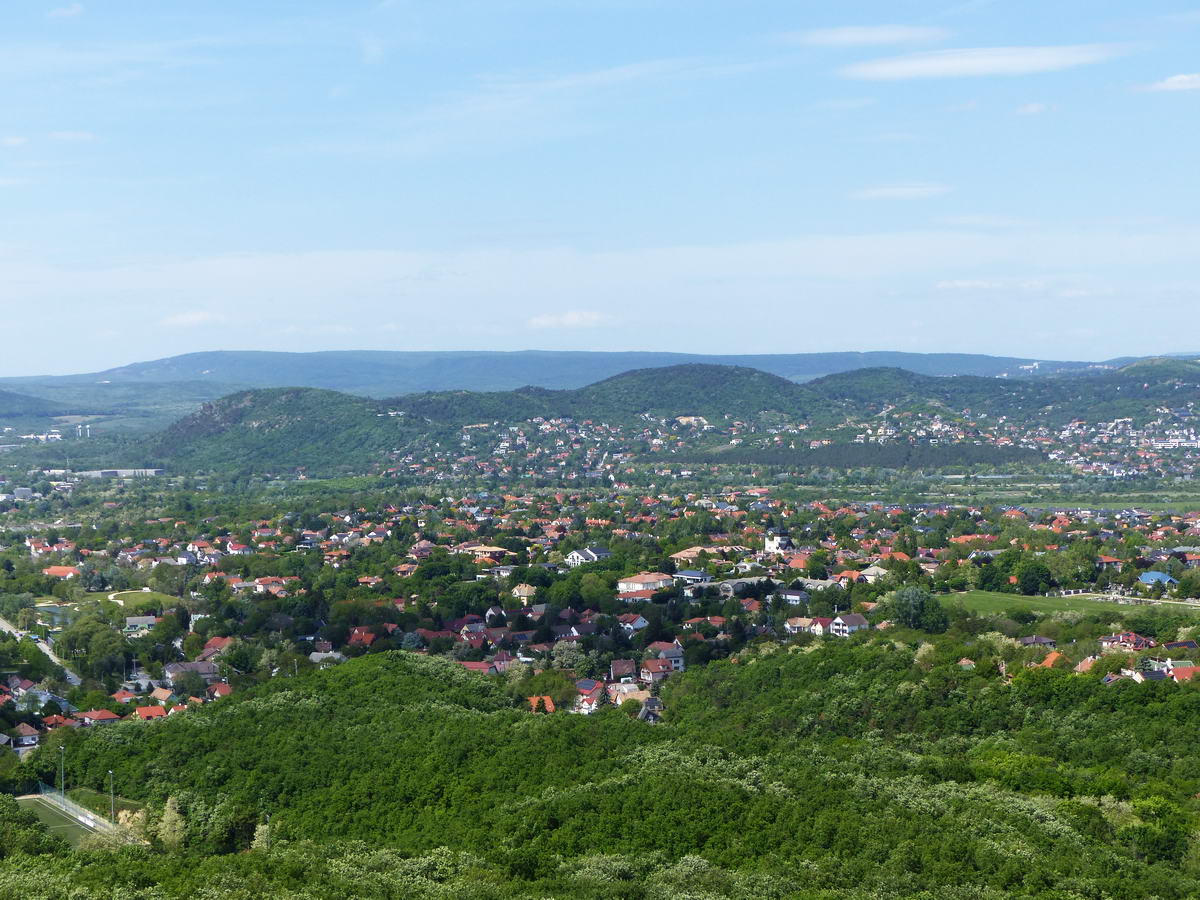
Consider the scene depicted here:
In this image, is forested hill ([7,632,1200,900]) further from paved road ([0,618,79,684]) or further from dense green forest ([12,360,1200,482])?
dense green forest ([12,360,1200,482])

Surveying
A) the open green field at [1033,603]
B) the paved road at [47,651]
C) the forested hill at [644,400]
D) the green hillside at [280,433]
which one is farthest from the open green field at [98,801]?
the forested hill at [644,400]

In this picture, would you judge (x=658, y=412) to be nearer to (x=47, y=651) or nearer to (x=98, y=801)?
(x=47, y=651)

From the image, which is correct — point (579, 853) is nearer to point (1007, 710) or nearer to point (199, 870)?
point (199, 870)

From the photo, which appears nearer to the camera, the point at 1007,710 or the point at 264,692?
the point at 1007,710

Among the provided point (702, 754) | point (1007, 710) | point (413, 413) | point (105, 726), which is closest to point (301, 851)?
point (702, 754)

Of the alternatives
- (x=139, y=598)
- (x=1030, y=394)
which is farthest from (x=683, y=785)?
(x=1030, y=394)

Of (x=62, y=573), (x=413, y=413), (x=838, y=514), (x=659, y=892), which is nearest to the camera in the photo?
(x=659, y=892)

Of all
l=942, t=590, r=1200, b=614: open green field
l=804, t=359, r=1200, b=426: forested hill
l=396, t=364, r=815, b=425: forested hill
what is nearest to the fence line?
l=942, t=590, r=1200, b=614: open green field

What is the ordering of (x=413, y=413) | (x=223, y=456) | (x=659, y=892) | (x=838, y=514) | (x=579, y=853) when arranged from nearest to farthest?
(x=659, y=892)
(x=579, y=853)
(x=838, y=514)
(x=223, y=456)
(x=413, y=413)
